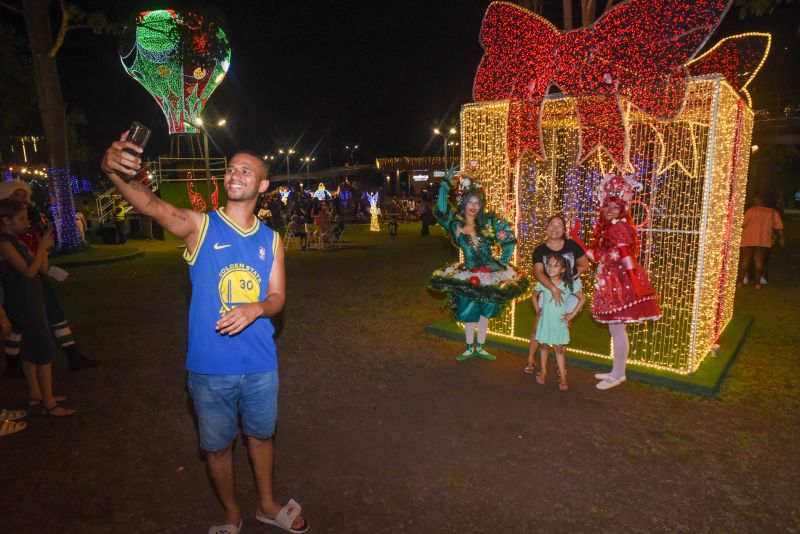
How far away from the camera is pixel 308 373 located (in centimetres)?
583

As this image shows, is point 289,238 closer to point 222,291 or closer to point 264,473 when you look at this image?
point 264,473

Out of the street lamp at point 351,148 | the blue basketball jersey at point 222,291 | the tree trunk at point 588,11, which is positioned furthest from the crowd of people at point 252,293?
the street lamp at point 351,148

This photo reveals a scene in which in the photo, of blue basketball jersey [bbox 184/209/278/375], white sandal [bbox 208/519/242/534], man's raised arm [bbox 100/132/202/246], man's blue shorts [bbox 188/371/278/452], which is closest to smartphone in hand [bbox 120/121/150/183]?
man's raised arm [bbox 100/132/202/246]

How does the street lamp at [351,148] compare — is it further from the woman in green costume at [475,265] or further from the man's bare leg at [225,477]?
the man's bare leg at [225,477]

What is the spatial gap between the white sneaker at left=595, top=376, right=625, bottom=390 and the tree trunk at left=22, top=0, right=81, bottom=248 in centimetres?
1649

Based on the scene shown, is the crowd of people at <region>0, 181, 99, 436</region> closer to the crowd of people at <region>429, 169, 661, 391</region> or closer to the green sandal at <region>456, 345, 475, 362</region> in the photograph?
the green sandal at <region>456, 345, 475, 362</region>

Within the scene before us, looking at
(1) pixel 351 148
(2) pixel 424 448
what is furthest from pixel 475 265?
(1) pixel 351 148

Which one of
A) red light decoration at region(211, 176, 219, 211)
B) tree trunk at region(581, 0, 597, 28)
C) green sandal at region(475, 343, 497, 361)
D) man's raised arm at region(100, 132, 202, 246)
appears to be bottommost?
green sandal at region(475, 343, 497, 361)

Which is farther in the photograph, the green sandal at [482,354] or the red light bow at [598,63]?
the green sandal at [482,354]

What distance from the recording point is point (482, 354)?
6.23m

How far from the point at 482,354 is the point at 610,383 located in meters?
1.49

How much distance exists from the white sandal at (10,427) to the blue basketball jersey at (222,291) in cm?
276

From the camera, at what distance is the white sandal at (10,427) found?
4359 mm

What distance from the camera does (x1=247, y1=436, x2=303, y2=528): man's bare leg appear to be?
121 inches
